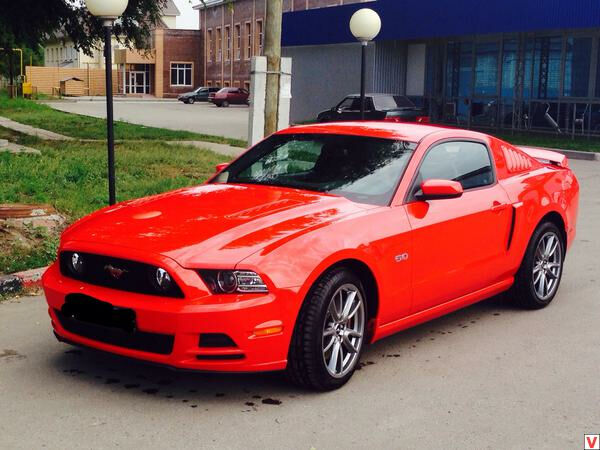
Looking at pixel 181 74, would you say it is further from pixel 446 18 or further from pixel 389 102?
pixel 389 102

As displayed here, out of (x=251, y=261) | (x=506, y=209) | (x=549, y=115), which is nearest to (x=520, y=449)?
(x=251, y=261)

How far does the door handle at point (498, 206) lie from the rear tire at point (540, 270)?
1.76 feet

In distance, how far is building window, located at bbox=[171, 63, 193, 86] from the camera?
83.0 meters

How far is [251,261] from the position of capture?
15.3ft

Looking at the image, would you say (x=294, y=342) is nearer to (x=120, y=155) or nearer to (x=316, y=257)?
(x=316, y=257)

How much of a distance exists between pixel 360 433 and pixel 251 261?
1.05m

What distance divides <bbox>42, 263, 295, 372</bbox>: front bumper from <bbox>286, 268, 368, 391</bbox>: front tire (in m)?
0.11

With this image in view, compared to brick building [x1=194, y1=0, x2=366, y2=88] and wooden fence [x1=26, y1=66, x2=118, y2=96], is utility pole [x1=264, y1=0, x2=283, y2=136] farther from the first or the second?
wooden fence [x1=26, y1=66, x2=118, y2=96]

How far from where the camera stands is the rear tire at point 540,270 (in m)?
6.76

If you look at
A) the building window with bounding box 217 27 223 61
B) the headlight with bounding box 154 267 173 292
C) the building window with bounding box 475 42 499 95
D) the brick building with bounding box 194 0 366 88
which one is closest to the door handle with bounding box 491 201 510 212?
the headlight with bounding box 154 267 173 292

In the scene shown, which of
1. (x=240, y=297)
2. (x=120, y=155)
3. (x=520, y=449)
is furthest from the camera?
(x=120, y=155)

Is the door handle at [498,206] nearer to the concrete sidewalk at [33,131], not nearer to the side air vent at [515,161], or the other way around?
the side air vent at [515,161]

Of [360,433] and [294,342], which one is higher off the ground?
[294,342]

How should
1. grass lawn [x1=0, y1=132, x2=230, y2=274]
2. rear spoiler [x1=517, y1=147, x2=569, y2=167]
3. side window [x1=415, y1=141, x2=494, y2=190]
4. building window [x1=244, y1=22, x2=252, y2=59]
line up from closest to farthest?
side window [x1=415, y1=141, x2=494, y2=190] → rear spoiler [x1=517, y1=147, x2=569, y2=167] → grass lawn [x1=0, y1=132, x2=230, y2=274] → building window [x1=244, y1=22, x2=252, y2=59]
